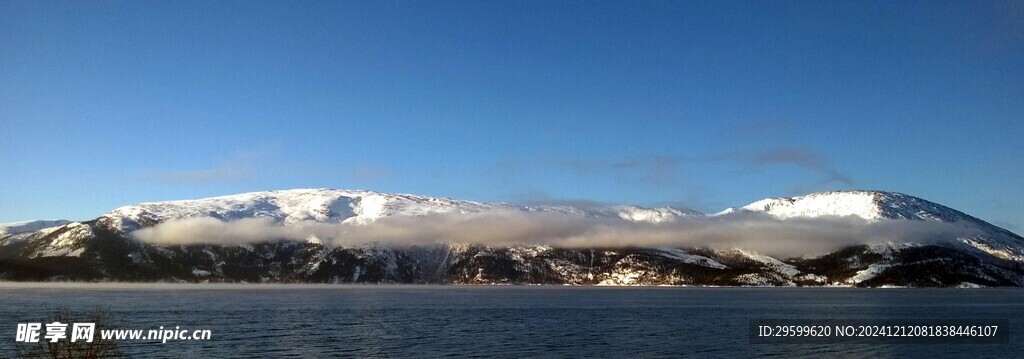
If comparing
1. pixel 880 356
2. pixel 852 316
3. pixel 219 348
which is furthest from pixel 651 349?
pixel 852 316

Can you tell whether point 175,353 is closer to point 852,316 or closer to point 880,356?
point 880,356

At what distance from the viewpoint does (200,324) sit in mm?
125438

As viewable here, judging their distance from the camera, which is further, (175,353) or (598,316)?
(598,316)

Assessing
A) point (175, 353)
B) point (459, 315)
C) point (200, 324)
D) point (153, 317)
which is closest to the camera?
point (175, 353)

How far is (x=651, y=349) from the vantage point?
310ft

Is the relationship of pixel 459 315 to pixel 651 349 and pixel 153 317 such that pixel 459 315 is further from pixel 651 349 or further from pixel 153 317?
pixel 651 349

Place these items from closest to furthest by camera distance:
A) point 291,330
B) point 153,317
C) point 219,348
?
1. point 219,348
2. point 291,330
3. point 153,317

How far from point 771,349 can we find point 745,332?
2575 centimetres

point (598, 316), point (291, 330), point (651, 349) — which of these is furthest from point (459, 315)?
point (651, 349)

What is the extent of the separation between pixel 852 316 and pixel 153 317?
489 ft

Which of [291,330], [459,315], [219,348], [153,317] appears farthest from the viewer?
[459,315]

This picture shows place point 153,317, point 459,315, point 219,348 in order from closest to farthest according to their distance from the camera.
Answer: point 219,348, point 153,317, point 459,315

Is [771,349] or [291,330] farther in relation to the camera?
[291,330]

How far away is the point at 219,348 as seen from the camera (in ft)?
296
